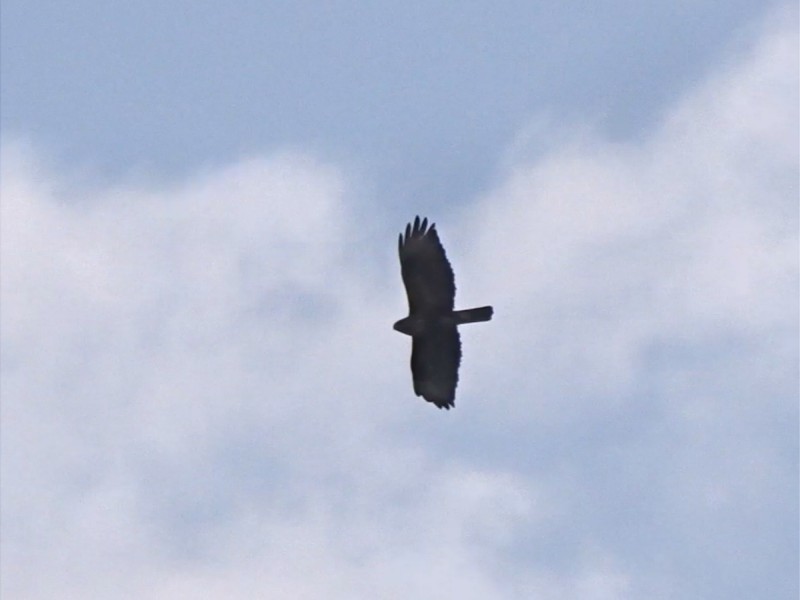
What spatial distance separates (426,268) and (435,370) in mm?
2454

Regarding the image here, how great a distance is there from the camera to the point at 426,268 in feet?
123

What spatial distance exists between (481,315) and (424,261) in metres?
1.72

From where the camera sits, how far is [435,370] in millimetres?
38562

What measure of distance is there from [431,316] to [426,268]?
3.58ft

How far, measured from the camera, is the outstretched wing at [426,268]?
37.5 m

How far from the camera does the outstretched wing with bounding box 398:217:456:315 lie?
123 feet

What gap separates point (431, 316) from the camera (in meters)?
37.9

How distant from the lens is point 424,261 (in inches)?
1478

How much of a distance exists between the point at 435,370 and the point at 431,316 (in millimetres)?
1375

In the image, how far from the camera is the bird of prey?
3753cm

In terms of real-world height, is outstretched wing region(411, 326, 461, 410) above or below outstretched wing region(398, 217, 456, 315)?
below

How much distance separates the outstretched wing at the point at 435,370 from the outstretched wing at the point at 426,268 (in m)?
0.94

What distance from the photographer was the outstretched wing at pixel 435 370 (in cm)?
3831

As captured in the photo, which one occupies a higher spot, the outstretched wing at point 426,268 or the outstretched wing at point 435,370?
the outstretched wing at point 426,268
